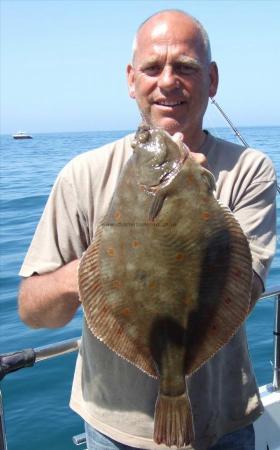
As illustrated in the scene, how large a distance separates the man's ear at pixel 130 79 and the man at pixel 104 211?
0.03 metres

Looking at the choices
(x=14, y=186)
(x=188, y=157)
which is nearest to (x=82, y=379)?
(x=188, y=157)

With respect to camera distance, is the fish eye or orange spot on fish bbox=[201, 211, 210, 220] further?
the fish eye

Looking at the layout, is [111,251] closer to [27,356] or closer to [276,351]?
[27,356]

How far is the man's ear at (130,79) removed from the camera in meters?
2.57

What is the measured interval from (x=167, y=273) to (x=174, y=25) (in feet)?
3.72

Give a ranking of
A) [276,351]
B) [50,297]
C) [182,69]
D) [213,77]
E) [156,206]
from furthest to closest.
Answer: [276,351], [213,77], [182,69], [50,297], [156,206]

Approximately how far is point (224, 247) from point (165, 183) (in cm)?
31

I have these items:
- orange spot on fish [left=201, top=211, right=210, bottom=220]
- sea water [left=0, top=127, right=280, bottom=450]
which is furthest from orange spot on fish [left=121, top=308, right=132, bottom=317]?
sea water [left=0, top=127, right=280, bottom=450]

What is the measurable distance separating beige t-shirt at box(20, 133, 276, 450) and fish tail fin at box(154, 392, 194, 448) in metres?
0.27

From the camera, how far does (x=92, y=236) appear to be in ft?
8.16

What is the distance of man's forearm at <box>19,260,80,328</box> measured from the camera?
86.7 inches

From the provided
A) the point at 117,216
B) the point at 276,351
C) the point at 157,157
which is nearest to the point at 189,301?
the point at 117,216

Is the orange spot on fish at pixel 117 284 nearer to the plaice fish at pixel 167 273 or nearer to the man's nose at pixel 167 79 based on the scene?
the plaice fish at pixel 167 273

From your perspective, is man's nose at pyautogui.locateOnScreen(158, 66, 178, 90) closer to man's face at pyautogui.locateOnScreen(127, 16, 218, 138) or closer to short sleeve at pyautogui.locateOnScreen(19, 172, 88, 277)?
man's face at pyautogui.locateOnScreen(127, 16, 218, 138)
